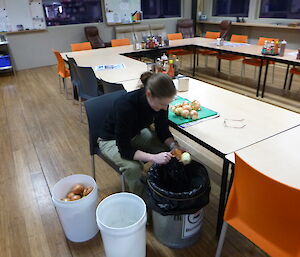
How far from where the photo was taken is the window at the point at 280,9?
18.1ft

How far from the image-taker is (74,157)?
264cm

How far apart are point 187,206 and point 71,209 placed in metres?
0.68

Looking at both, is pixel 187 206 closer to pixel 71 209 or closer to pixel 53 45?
pixel 71 209

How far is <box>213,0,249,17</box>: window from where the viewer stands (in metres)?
6.61

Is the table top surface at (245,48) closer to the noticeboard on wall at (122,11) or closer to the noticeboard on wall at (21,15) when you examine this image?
the noticeboard on wall at (122,11)

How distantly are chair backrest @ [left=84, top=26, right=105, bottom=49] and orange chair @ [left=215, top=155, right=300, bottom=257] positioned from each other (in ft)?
19.8

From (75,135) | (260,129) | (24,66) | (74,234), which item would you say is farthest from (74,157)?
(24,66)

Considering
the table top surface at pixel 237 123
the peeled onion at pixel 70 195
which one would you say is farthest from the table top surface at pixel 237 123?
the peeled onion at pixel 70 195

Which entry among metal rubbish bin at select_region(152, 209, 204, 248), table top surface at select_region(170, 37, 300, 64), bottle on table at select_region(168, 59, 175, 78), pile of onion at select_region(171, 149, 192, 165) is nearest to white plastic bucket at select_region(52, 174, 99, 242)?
metal rubbish bin at select_region(152, 209, 204, 248)

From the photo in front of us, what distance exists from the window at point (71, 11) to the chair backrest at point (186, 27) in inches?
89.7

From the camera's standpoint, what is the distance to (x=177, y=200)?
4.53 feet

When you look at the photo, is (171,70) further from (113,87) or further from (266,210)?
(266,210)

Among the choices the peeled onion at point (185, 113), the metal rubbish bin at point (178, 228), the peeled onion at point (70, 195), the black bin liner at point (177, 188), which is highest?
the peeled onion at point (185, 113)

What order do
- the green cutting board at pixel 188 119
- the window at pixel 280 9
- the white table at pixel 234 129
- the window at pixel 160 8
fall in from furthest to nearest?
the window at pixel 160 8 → the window at pixel 280 9 → the green cutting board at pixel 188 119 → the white table at pixel 234 129
